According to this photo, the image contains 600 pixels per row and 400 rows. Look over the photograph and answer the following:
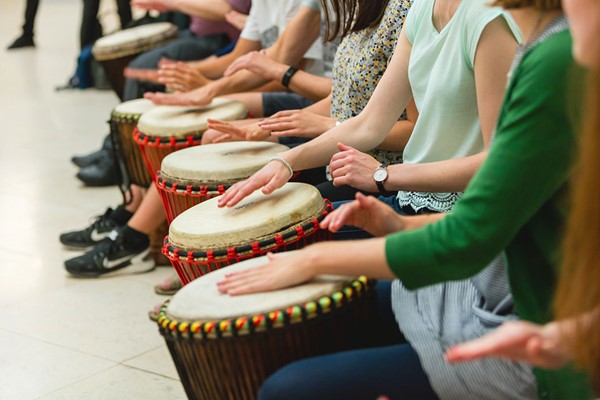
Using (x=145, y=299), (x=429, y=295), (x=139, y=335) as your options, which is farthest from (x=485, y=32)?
(x=145, y=299)

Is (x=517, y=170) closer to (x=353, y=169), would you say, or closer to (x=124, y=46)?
(x=353, y=169)

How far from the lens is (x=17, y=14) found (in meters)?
11.0

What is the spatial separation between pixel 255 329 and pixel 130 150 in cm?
208

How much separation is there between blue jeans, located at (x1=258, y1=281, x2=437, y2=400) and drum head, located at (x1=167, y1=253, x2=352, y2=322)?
11 centimetres

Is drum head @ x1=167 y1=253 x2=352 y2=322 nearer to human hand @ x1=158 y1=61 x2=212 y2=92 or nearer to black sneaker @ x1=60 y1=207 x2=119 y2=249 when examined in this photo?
human hand @ x1=158 y1=61 x2=212 y2=92

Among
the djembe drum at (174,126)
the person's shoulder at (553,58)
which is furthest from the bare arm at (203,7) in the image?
the person's shoulder at (553,58)

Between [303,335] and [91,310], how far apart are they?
1.62 meters

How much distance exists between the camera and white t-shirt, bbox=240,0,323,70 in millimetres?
3307

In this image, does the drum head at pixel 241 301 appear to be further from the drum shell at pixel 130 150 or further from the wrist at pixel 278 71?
the drum shell at pixel 130 150

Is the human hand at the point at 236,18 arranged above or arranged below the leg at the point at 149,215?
above

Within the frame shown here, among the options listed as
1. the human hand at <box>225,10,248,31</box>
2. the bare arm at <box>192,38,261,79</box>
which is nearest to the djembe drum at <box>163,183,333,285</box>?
the bare arm at <box>192,38,261,79</box>

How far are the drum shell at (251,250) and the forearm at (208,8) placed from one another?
82.9 inches

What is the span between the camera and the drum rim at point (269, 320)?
1.53 m

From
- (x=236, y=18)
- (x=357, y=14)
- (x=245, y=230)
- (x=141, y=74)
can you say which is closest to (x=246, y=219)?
(x=245, y=230)
